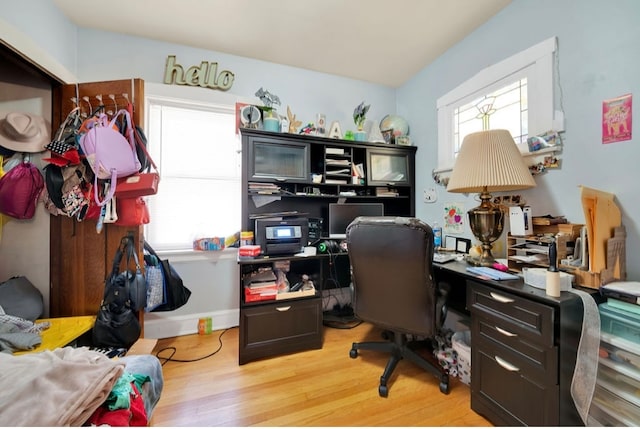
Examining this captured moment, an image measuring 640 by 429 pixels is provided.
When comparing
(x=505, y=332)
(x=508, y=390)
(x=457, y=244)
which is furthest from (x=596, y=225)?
(x=457, y=244)

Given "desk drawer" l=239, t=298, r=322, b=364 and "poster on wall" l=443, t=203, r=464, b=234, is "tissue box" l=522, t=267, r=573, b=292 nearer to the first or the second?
"poster on wall" l=443, t=203, r=464, b=234

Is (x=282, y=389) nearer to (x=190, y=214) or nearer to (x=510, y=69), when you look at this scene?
(x=190, y=214)

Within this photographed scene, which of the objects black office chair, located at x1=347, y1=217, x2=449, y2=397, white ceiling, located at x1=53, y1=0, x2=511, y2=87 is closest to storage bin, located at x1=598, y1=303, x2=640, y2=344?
black office chair, located at x1=347, y1=217, x2=449, y2=397

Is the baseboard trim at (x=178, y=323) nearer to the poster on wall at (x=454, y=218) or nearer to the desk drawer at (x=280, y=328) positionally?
the desk drawer at (x=280, y=328)

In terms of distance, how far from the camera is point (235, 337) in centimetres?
214

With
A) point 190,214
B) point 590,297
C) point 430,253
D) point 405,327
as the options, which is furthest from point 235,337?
point 590,297

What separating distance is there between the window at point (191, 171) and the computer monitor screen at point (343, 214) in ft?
3.10

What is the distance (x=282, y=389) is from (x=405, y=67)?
304 centimetres

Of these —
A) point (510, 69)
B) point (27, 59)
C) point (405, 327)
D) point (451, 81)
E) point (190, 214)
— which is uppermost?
point (451, 81)

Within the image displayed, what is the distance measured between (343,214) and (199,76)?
1.86 m

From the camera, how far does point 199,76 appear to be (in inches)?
85.0

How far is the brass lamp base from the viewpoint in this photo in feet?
5.17

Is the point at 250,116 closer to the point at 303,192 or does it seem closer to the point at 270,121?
the point at 270,121

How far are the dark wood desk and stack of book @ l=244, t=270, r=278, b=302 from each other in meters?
1.31
